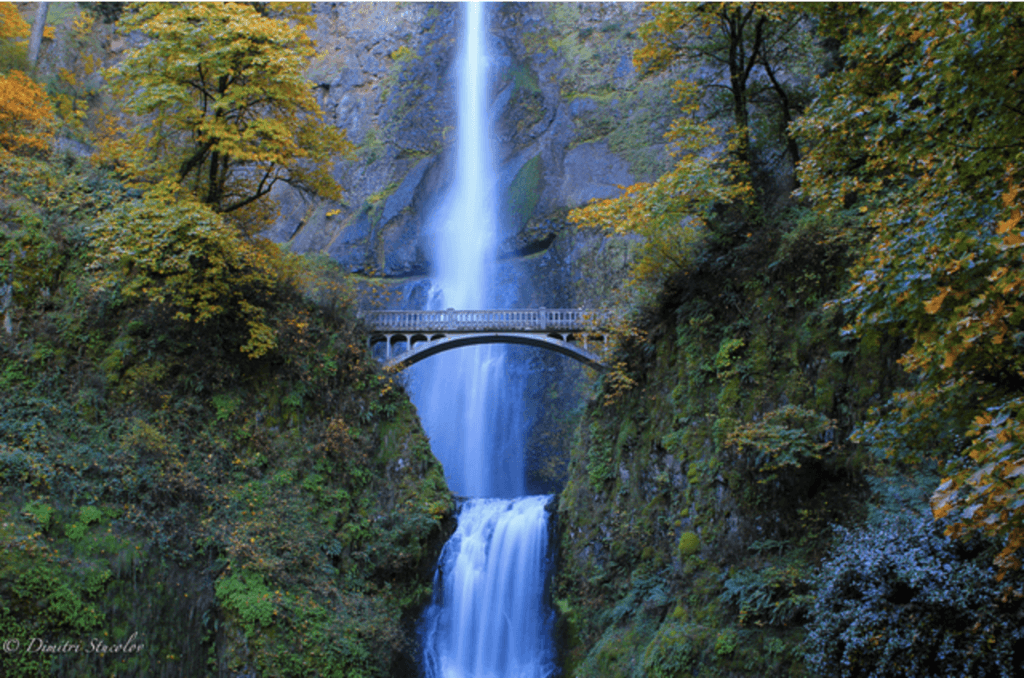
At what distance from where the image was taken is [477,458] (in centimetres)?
3341

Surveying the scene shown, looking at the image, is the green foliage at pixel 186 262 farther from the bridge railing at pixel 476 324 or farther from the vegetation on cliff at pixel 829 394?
the vegetation on cliff at pixel 829 394

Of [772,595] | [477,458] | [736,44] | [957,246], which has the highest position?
[736,44]

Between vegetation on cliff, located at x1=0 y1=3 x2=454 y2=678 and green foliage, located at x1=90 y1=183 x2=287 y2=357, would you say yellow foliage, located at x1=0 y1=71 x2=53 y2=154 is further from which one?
green foliage, located at x1=90 y1=183 x2=287 y2=357

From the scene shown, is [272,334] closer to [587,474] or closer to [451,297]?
[587,474]

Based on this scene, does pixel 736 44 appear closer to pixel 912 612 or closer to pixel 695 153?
pixel 695 153

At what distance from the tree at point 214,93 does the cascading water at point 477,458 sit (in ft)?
39.3

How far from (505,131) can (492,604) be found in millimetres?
30709

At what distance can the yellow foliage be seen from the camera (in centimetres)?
1557

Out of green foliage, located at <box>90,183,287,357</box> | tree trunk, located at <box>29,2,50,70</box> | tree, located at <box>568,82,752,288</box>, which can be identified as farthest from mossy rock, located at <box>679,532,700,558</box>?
tree trunk, located at <box>29,2,50,70</box>

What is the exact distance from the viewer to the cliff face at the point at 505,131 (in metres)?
35.9

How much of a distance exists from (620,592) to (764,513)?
4317mm

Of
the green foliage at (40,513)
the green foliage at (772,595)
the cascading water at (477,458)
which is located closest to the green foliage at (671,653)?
the green foliage at (772,595)

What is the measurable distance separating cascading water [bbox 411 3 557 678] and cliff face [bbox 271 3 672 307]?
119 cm

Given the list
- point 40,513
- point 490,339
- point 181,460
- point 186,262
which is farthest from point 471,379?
point 40,513
